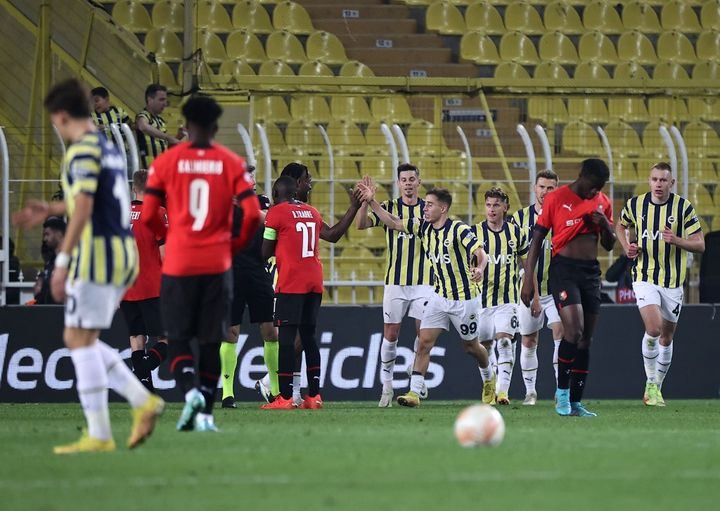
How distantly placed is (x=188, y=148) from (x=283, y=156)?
7650mm

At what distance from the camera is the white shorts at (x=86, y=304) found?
24.2ft

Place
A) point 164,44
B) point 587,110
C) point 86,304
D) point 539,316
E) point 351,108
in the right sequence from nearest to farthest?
point 86,304, point 539,316, point 351,108, point 587,110, point 164,44

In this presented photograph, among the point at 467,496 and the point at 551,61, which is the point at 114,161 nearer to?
the point at 467,496

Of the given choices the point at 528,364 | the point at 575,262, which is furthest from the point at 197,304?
the point at 528,364

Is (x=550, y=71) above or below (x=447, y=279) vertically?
above

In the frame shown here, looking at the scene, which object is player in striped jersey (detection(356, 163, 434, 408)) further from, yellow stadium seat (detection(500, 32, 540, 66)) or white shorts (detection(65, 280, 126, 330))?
yellow stadium seat (detection(500, 32, 540, 66))

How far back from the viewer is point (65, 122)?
7.52 m

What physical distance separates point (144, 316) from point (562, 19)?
11.9 m

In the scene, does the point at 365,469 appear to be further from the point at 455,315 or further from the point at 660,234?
the point at 660,234

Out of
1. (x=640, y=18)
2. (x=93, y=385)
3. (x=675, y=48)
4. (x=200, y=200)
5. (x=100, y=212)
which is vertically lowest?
(x=93, y=385)

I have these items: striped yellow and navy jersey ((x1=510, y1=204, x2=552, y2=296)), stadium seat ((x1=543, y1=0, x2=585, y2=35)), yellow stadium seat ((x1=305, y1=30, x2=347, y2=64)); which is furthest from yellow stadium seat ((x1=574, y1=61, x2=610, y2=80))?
striped yellow and navy jersey ((x1=510, y1=204, x2=552, y2=296))

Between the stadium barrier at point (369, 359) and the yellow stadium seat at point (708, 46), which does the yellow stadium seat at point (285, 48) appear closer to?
the yellow stadium seat at point (708, 46)

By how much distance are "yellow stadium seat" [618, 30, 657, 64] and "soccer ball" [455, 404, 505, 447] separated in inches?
607

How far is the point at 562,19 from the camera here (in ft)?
73.9
